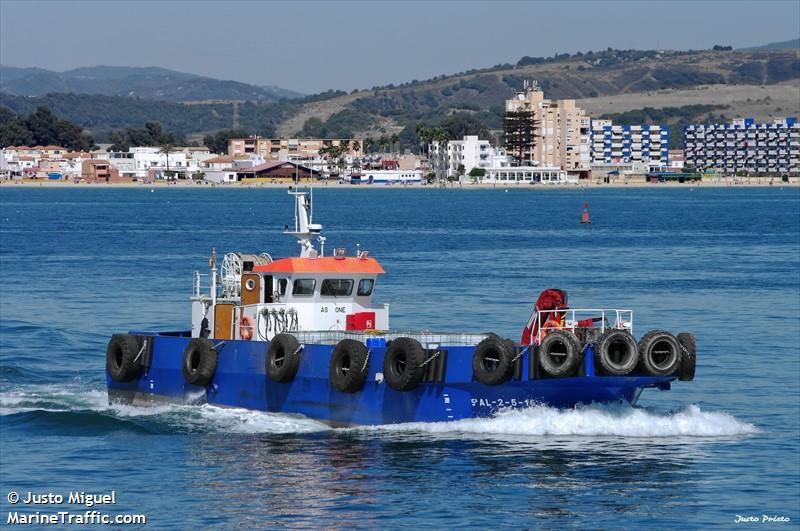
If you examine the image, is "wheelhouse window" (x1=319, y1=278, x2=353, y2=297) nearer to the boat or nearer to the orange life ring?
the boat

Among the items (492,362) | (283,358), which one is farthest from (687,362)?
(283,358)

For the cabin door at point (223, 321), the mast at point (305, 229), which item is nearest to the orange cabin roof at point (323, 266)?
the mast at point (305, 229)

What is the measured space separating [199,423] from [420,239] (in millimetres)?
69232

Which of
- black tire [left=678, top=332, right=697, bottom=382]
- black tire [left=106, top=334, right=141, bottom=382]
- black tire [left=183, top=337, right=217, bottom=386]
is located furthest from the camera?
black tire [left=106, top=334, right=141, bottom=382]

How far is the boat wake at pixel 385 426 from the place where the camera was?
2973cm

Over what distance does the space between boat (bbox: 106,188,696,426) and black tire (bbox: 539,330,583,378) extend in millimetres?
23

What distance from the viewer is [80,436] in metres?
32.9

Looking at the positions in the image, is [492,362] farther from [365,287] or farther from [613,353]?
[365,287]

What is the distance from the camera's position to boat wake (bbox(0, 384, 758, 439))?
29734 millimetres

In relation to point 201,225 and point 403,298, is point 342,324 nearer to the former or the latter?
point 403,298

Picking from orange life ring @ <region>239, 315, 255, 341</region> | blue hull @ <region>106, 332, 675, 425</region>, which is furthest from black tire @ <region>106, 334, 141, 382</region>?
orange life ring @ <region>239, 315, 255, 341</region>

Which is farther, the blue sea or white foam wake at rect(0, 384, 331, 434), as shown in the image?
white foam wake at rect(0, 384, 331, 434)

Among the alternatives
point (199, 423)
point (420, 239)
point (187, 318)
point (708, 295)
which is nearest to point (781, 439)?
point (199, 423)

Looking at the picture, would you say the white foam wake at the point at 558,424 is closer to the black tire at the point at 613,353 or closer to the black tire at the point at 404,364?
the black tire at the point at 404,364
